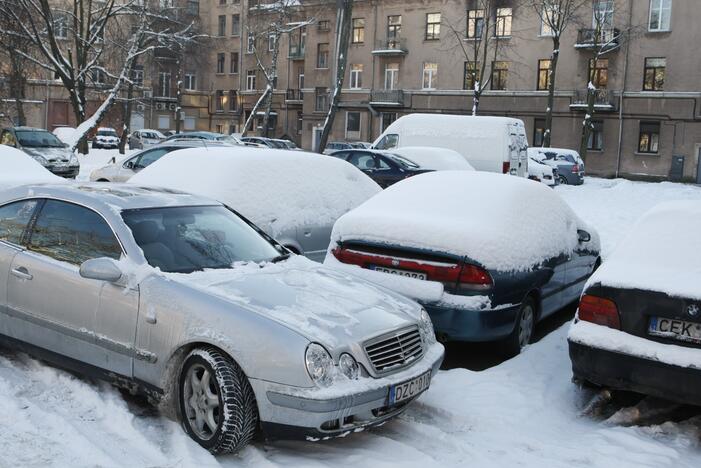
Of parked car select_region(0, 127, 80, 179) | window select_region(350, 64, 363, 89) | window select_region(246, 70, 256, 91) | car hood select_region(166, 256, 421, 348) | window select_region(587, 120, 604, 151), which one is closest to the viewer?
car hood select_region(166, 256, 421, 348)

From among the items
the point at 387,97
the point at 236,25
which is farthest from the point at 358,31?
the point at 236,25

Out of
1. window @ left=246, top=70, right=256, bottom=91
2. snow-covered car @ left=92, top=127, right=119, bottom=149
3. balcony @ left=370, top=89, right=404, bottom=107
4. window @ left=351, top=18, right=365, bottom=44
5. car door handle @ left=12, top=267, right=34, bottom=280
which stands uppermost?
window @ left=351, top=18, right=365, bottom=44

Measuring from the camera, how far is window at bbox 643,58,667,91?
39.8m

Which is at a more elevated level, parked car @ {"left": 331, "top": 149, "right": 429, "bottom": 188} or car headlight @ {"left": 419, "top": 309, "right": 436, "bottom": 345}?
parked car @ {"left": 331, "top": 149, "right": 429, "bottom": 188}

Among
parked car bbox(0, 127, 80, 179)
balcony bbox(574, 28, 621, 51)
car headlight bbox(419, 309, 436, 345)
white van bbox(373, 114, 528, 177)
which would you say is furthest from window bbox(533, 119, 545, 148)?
car headlight bbox(419, 309, 436, 345)

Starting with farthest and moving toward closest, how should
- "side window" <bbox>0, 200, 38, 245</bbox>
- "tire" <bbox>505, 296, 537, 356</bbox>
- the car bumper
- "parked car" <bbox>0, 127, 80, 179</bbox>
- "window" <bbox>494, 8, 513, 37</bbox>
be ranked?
"window" <bbox>494, 8, 513, 37</bbox>, "parked car" <bbox>0, 127, 80, 179</bbox>, "tire" <bbox>505, 296, 537, 356</bbox>, "side window" <bbox>0, 200, 38, 245</bbox>, the car bumper

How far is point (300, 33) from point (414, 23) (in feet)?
38.2

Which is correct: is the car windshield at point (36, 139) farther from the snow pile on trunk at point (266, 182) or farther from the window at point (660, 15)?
the window at point (660, 15)

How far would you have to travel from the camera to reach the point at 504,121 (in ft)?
73.8

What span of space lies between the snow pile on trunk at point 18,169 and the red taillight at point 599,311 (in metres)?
9.59

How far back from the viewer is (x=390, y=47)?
4834cm

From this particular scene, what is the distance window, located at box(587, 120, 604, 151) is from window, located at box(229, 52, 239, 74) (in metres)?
32.2

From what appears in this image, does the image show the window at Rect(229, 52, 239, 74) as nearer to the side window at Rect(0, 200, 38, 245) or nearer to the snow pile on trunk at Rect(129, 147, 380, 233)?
the snow pile on trunk at Rect(129, 147, 380, 233)

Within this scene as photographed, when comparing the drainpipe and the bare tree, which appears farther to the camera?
the drainpipe
